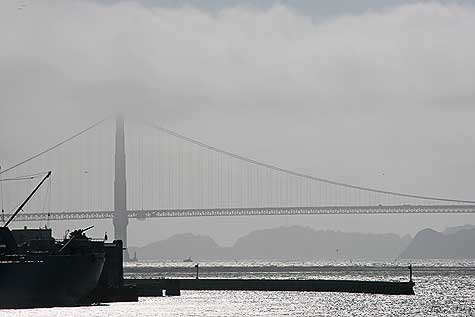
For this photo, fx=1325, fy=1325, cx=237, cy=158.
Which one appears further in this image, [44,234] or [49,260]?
[44,234]

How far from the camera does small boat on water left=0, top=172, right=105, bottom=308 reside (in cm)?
11206

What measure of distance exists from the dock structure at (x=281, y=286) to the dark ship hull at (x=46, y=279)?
78.8ft

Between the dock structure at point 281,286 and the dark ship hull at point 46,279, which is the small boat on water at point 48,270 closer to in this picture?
the dark ship hull at point 46,279

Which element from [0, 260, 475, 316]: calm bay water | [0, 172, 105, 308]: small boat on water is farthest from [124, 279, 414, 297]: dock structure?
[0, 172, 105, 308]: small boat on water

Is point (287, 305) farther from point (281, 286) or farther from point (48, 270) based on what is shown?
point (281, 286)

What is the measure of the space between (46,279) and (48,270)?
0.79 metres

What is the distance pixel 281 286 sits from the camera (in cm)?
15188

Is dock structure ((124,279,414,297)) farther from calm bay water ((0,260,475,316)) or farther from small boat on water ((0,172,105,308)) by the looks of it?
small boat on water ((0,172,105,308))

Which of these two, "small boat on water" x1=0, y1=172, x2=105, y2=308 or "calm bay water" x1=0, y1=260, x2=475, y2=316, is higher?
"small boat on water" x1=0, y1=172, x2=105, y2=308

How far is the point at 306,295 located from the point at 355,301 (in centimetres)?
1700

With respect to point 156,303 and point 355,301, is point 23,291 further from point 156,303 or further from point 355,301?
point 355,301

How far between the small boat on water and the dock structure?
21843 millimetres

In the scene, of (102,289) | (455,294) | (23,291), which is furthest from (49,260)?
(455,294)

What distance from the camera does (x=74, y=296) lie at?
384 feet
